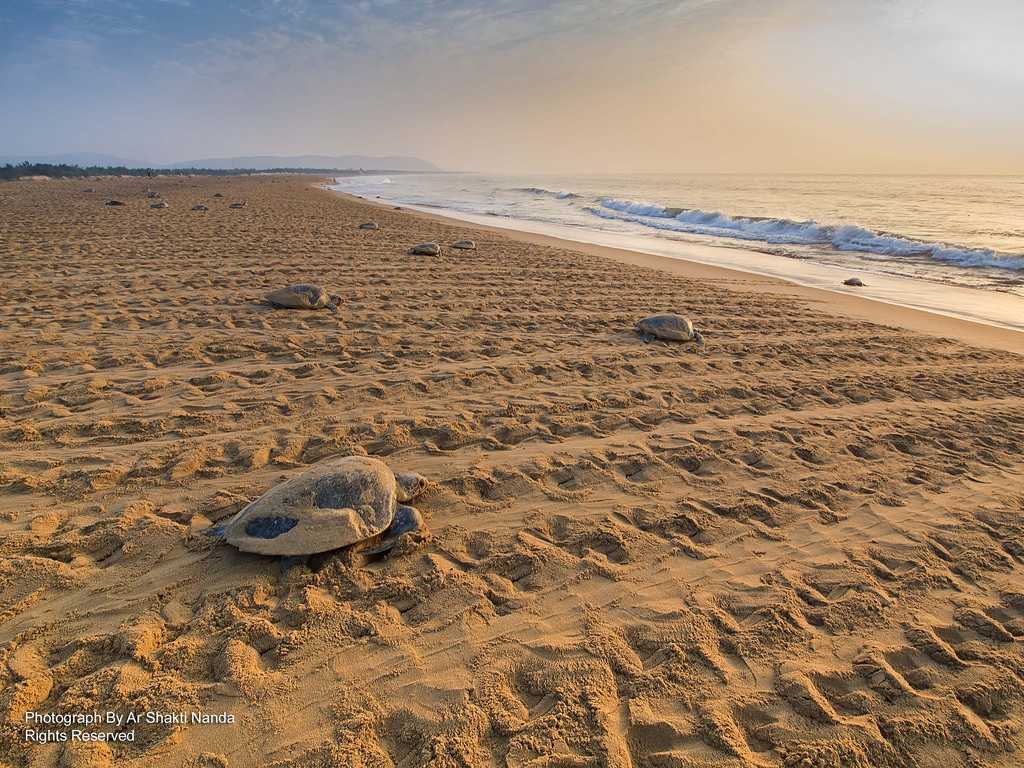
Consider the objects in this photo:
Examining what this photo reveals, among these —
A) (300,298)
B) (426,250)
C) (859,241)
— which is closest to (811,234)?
(859,241)

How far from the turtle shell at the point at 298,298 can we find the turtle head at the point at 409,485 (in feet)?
15.1

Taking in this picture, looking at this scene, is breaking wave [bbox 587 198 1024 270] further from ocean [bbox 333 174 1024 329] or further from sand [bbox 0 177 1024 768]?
sand [bbox 0 177 1024 768]

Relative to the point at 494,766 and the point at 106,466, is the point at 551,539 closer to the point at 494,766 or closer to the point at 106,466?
the point at 494,766

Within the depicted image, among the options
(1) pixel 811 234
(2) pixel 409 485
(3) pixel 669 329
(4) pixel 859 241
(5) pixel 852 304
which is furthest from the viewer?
(1) pixel 811 234

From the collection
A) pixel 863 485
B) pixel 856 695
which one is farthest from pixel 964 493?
pixel 856 695

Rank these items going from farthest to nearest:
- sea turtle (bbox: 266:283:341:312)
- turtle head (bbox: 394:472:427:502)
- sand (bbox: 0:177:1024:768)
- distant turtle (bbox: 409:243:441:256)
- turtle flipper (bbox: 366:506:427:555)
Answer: distant turtle (bbox: 409:243:441:256) → sea turtle (bbox: 266:283:341:312) → turtle head (bbox: 394:472:427:502) → turtle flipper (bbox: 366:506:427:555) → sand (bbox: 0:177:1024:768)

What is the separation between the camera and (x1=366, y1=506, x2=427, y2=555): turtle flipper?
288 centimetres

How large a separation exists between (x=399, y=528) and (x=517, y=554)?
72cm

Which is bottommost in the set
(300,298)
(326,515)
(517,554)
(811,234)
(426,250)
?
(517,554)

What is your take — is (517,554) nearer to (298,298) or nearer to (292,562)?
(292,562)

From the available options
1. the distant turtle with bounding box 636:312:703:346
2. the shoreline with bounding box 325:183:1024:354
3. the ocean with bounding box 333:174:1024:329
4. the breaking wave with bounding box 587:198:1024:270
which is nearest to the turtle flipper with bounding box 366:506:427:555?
the distant turtle with bounding box 636:312:703:346

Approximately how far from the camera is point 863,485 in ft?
12.4

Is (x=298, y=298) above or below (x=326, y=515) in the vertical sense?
above

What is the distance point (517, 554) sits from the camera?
9.46 feet
